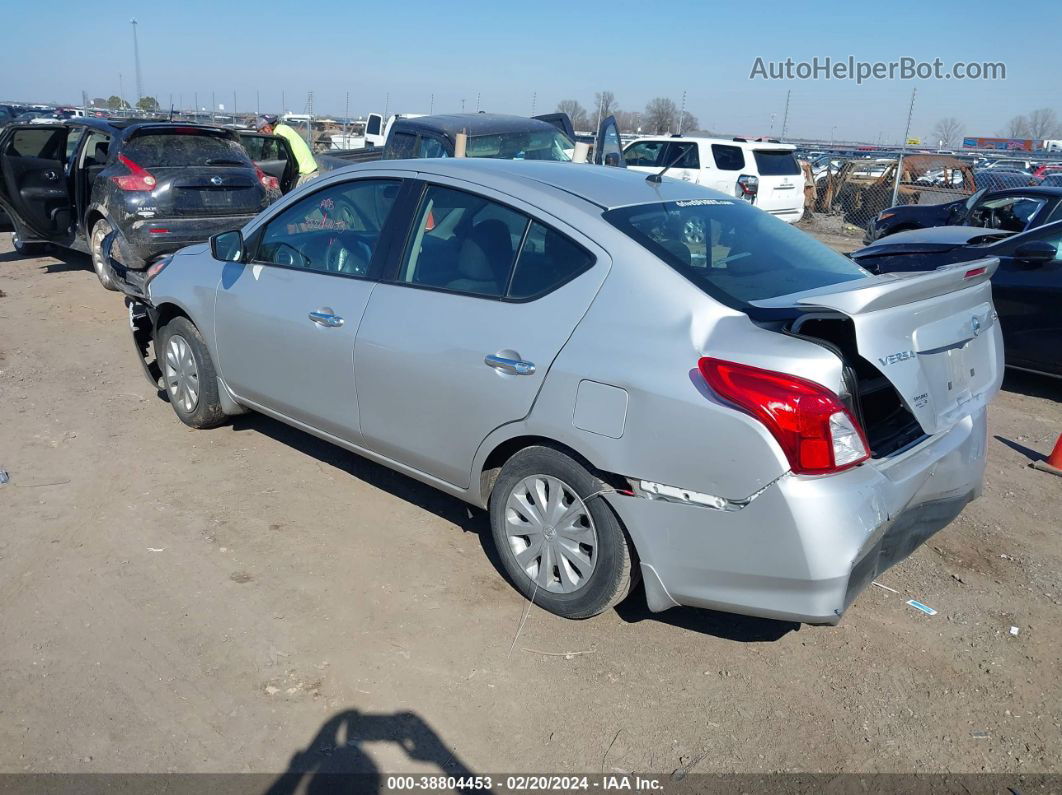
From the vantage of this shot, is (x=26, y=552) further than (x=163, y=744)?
Yes

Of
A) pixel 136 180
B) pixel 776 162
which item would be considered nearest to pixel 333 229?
pixel 136 180

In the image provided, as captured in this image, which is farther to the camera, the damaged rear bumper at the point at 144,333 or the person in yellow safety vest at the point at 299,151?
the person in yellow safety vest at the point at 299,151

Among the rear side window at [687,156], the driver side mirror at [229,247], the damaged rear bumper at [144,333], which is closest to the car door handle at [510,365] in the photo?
the driver side mirror at [229,247]

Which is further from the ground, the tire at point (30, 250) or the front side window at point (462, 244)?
the front side window at point (462, 244)

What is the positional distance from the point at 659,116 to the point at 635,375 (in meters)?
40.3

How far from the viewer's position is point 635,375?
3.00m

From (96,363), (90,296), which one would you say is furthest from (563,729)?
(90,296)

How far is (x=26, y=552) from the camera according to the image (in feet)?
12.9

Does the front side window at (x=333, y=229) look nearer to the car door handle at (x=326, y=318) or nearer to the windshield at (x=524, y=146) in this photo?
the car door handle at (x=326, y=318)

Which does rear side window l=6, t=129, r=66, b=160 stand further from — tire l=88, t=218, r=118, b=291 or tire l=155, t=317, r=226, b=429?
tire l=155, t=317, r=226, b=429

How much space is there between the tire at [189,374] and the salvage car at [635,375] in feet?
2.53

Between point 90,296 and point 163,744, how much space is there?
25.5 feet

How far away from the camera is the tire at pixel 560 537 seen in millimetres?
3191

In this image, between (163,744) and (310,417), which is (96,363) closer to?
(310,417)
